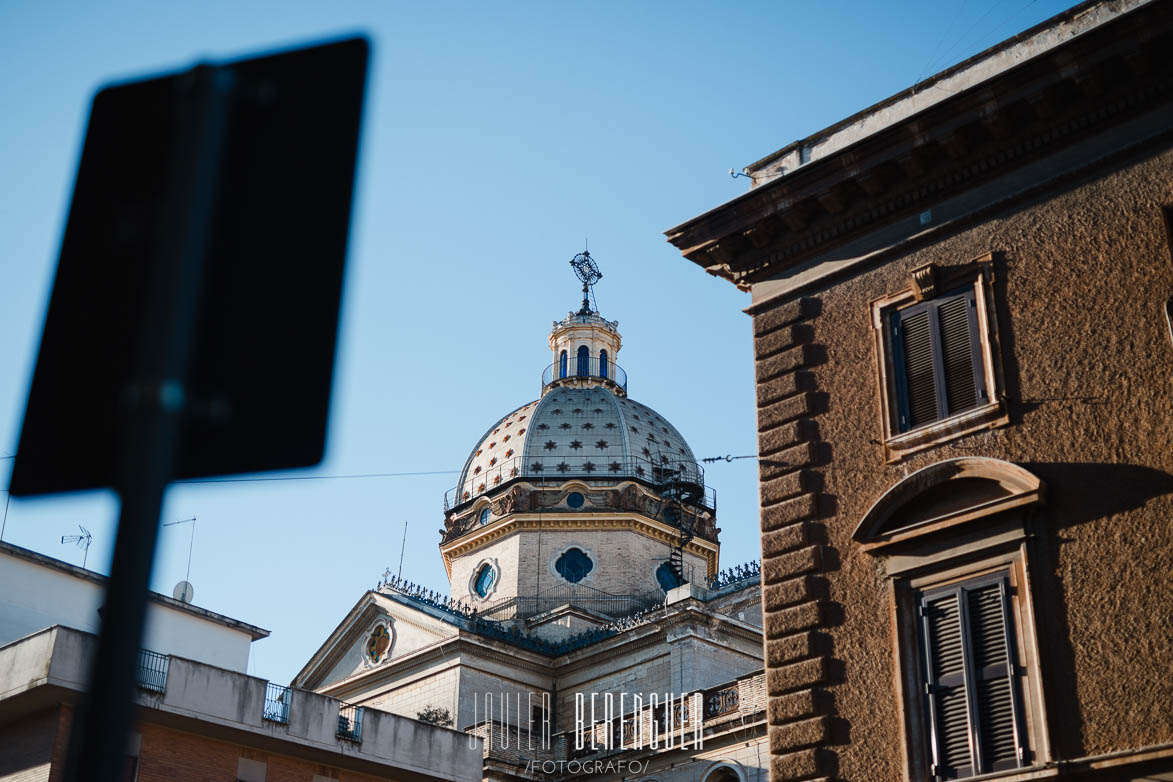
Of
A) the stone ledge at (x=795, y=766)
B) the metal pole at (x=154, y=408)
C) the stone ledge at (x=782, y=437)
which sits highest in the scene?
the stone ledge at (x=782, y=437)

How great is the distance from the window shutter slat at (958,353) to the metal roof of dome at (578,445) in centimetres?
4763

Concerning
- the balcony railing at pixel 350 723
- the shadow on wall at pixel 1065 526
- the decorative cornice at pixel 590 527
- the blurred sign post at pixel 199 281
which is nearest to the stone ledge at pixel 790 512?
the shadow on wall at pixel 1065 526

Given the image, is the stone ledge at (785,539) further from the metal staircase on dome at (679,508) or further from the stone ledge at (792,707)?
the metal staircase on dome at (679,508)

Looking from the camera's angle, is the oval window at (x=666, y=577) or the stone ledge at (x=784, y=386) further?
the oval window at (x=666, y=577)

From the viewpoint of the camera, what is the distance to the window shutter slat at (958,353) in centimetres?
1369

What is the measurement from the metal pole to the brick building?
9.94m

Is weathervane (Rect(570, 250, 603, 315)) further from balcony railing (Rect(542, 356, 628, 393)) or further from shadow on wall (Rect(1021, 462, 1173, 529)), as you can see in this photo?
shadow on wall (Rect(1021, 462, 1173, 529))

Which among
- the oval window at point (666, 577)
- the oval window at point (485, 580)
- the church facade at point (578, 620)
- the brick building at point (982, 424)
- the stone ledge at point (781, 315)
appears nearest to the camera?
the brick building at point (982, 424)

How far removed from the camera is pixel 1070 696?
1165 cm

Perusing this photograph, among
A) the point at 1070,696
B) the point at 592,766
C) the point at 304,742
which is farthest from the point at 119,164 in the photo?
the point at 592,766

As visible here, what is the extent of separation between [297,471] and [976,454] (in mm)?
10910

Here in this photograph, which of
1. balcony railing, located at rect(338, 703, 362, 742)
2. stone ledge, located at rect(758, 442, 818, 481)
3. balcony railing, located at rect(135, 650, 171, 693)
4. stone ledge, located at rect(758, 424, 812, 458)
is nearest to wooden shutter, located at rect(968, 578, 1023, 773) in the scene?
stone ledge, located at rect(758, 442, 818, 481)

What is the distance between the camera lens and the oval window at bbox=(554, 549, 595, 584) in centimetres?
5850

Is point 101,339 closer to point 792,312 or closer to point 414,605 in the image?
point 792,312
